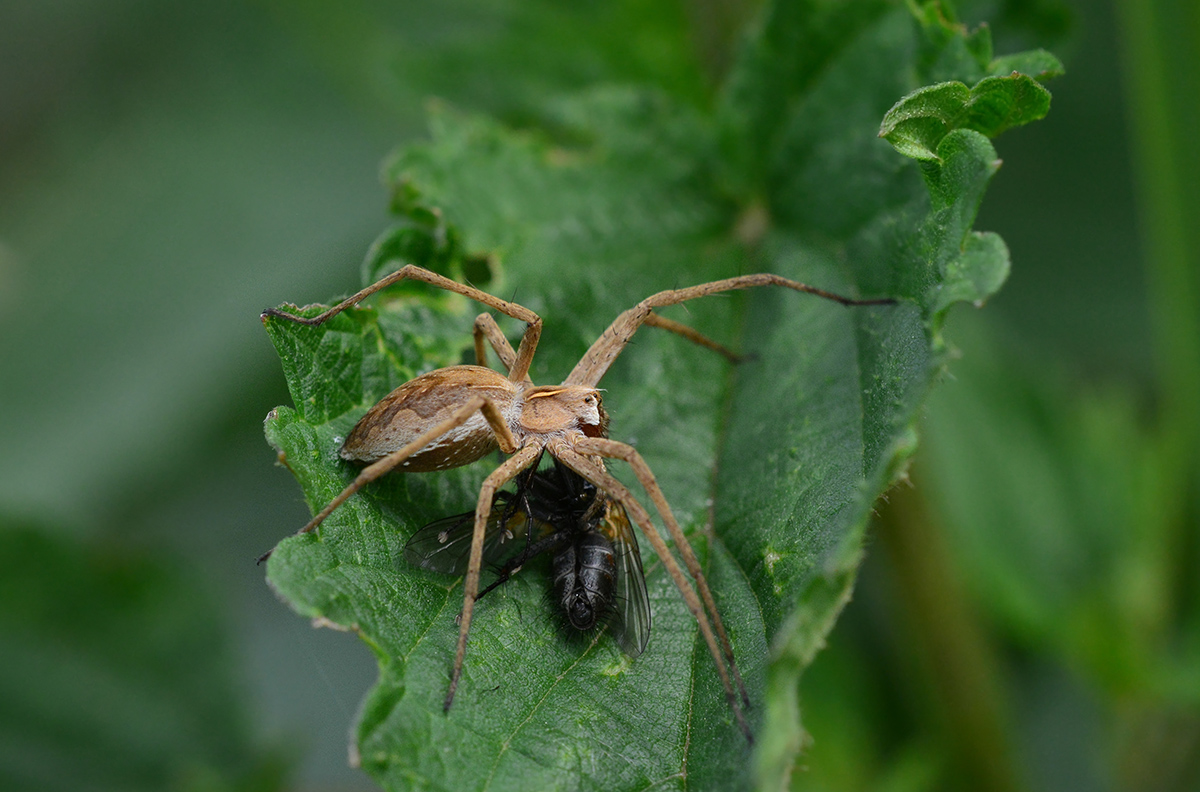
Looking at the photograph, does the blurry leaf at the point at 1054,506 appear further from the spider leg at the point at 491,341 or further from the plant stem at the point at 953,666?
the spider leg at the point at 491,341

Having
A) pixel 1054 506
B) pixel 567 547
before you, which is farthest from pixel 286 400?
pixel 1054 506

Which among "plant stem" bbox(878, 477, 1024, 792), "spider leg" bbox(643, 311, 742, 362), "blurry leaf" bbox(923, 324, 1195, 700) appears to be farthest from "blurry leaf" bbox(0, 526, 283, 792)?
"blurry leaf" bbox(923, 324, 1195, 700)

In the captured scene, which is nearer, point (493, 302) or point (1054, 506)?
point (493, 302)

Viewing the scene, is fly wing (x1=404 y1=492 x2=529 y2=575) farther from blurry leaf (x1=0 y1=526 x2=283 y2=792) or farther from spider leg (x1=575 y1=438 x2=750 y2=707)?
blurry leaf (x1=0 y1=526 x2=283 y2=792)

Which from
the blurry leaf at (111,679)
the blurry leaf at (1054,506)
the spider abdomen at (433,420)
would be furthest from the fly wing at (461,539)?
the blurry leaf at (111,679)

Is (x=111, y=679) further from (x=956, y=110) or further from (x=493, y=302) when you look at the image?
(x=956, y=110)

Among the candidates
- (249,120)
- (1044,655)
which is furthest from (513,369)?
(249,120)

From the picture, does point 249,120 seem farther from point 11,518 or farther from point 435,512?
point 435,512
